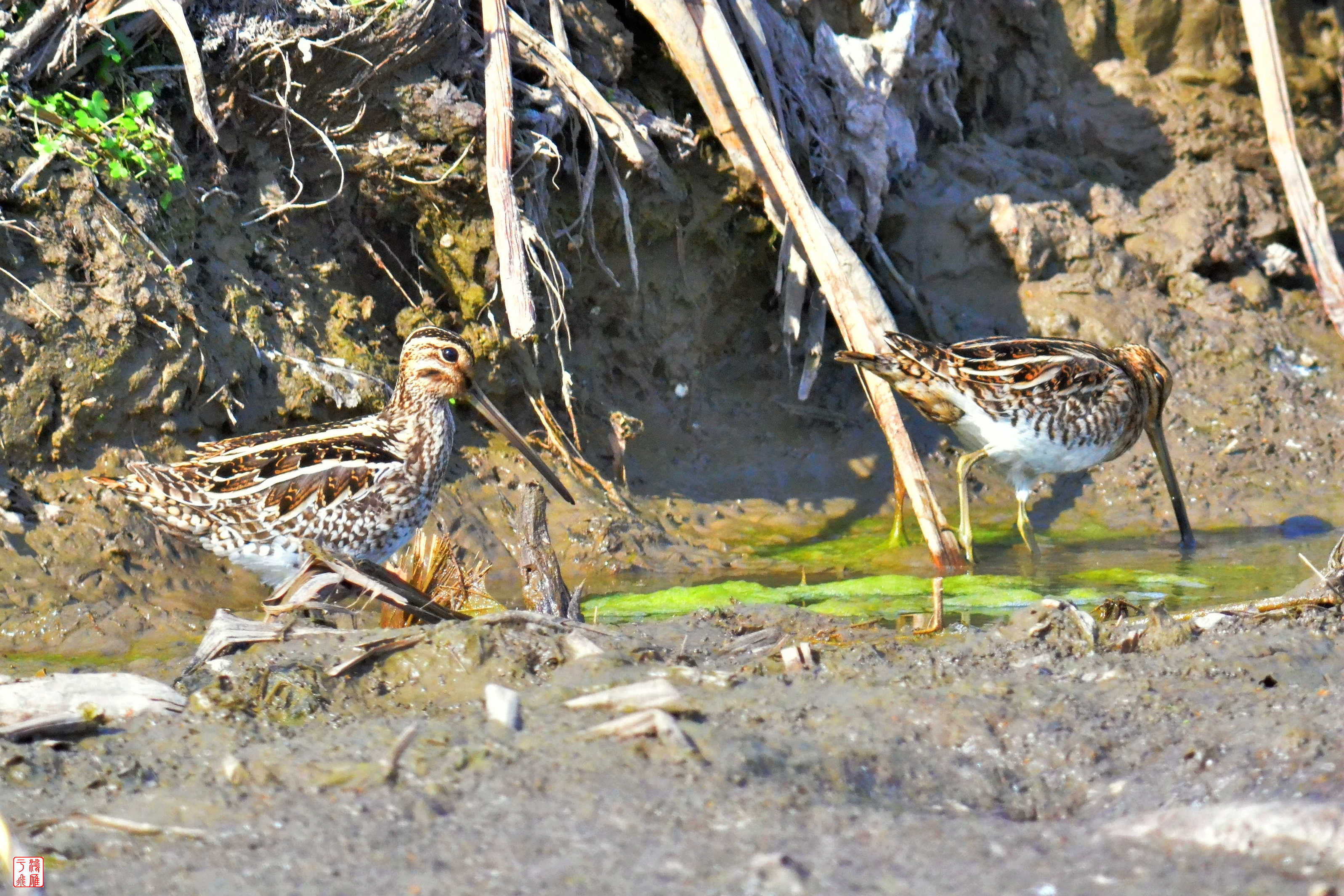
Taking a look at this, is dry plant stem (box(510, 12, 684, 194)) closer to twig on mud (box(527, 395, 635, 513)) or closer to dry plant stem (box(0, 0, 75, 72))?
twig on mud (box(527, 395, 635, 513))

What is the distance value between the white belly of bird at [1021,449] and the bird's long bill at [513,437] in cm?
191

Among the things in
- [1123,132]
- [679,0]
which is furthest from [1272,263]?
[679,0]

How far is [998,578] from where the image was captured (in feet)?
19.8

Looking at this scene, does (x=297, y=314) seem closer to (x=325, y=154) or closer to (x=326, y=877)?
(x=325, y=154)

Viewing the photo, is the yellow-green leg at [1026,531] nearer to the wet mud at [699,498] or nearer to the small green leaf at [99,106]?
Answer: the wet mud at [699,498]

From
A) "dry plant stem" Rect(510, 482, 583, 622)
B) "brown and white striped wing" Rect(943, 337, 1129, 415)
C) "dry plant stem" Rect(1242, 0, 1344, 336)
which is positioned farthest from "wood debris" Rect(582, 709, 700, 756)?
"dry plant stem" Rect(1242, 0, 1344, 336)

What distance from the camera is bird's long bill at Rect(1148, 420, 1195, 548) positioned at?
6910mm

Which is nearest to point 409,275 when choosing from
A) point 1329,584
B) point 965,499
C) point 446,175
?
point 446,175

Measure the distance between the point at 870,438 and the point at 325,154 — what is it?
9.98 feet

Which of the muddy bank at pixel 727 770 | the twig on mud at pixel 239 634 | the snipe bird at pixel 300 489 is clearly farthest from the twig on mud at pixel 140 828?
the snipe bird at pixel 300 489

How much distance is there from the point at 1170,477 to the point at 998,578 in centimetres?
166

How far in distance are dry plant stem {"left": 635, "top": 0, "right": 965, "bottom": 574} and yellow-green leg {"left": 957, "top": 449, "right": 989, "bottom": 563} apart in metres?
0.21

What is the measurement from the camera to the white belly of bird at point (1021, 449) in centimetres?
665

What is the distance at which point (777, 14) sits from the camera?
7191 mm
